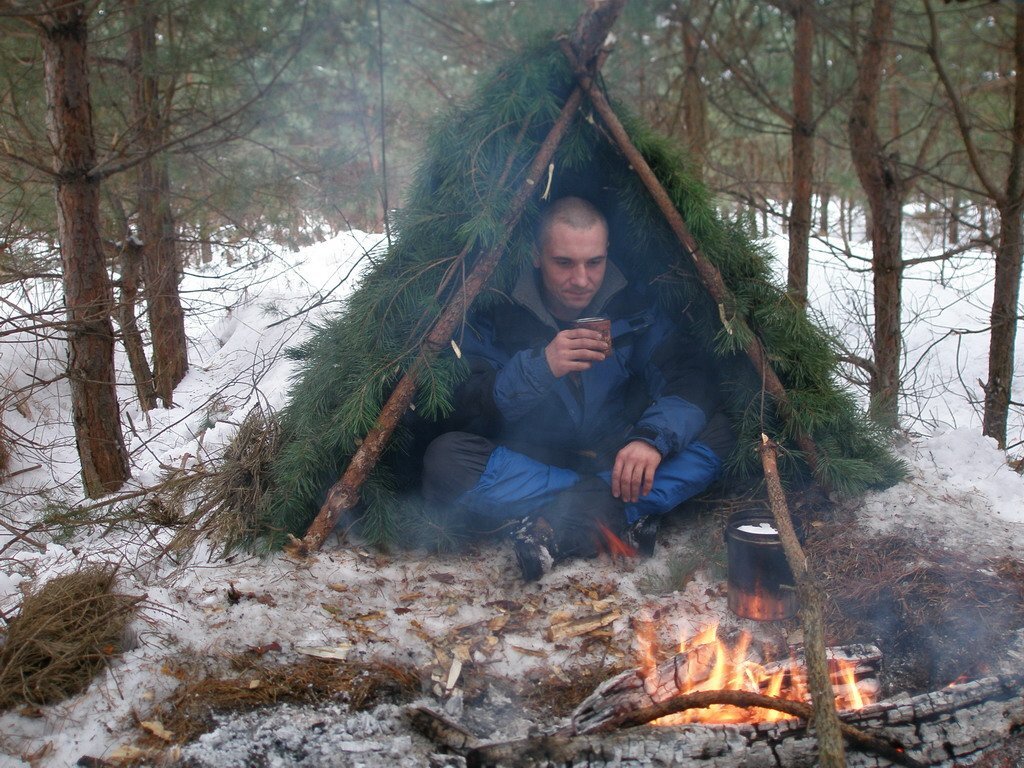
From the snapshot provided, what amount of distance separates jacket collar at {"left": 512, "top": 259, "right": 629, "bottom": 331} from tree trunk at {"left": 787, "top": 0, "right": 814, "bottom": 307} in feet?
8.58

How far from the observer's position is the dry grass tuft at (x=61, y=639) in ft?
6.73

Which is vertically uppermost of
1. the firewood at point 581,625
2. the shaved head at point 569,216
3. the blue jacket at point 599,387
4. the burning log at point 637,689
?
the shaved head at point 569,216

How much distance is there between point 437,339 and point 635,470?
0.93m

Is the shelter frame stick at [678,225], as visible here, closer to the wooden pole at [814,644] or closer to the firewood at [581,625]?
the wooden pole at [814,644]

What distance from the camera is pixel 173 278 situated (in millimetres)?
6297

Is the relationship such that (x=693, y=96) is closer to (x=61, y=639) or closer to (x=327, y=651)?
(x=327, y=651)

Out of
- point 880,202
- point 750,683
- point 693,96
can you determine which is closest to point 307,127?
point 693,96

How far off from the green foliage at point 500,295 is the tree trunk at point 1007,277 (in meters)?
2.05

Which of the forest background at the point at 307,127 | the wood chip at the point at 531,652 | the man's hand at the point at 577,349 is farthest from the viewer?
the forest background at the point at 307,127

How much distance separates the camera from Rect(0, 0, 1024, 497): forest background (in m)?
4.16

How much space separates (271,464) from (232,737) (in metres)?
1.41

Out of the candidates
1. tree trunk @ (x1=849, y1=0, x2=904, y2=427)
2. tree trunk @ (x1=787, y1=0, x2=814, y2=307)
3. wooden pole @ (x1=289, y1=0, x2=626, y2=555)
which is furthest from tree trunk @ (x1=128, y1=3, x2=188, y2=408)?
tree trunk @ (x1=849, y1=0, x2=904, y2=427)

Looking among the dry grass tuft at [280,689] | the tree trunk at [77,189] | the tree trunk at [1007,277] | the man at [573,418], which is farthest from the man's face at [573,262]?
the tree trunk at [1007,277]

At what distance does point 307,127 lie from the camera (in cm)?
837
